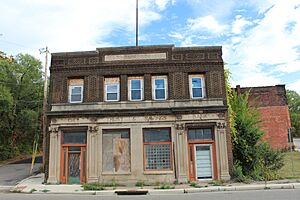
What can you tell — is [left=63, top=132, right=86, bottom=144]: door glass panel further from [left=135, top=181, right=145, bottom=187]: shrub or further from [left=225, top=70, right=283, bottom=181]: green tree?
[left=225, top=70, right=283, bottom=181]: green tree

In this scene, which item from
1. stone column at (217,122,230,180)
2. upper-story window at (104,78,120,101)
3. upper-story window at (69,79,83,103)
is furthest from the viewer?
upper-story window at (69,79,83,103)

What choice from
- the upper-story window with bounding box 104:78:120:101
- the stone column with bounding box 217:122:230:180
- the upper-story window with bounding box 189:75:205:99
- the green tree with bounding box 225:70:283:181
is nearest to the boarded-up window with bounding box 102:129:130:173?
the upper-story window with bounding box 104:78:120:101

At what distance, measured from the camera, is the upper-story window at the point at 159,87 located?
17391 mm

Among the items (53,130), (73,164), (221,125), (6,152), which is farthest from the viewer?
(6,152)

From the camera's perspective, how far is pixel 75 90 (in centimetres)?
1784

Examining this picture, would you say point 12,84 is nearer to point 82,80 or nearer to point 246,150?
point 82,80

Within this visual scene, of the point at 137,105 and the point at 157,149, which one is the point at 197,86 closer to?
the point at 137,105

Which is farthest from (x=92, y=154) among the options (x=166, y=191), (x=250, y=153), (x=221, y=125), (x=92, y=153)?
(x=250, y=153)

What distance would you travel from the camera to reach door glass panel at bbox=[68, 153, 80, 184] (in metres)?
16.6

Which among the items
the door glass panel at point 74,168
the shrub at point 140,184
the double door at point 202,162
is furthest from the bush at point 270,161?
the door glass panel at point 74,168

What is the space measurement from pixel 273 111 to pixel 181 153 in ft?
62.7

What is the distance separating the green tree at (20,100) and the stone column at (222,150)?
26.6m

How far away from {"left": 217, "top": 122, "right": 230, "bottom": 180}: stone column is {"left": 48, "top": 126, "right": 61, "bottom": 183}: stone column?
9749 millimetres

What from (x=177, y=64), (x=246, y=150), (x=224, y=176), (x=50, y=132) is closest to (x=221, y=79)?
(x=177, y=64)
